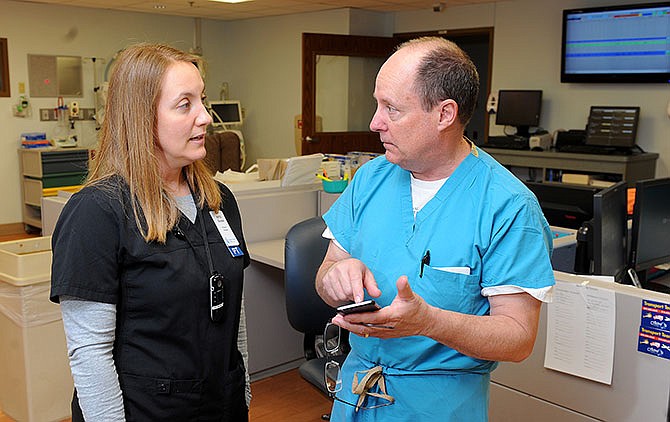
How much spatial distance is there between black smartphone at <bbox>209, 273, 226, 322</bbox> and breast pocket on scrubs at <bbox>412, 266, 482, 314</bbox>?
0.44 meters

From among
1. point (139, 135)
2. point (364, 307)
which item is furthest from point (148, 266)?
point (364, 307)

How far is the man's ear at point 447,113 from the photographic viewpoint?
1305 millimetres

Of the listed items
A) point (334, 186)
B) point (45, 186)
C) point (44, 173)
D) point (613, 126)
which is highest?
point (613, 126)

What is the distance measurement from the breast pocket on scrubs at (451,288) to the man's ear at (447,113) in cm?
29

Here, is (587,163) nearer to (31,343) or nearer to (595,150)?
(595,150)

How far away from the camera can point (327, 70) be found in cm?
714

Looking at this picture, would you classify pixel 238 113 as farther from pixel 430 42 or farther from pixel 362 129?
pixel 430 42

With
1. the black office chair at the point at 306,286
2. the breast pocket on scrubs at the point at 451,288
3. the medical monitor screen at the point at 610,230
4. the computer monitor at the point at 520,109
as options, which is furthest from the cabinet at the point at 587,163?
the breast pocket on scrubs at the point at 451,288

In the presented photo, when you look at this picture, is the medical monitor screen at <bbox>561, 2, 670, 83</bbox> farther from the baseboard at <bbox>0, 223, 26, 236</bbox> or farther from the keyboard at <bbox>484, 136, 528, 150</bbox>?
the baseboard at <bbox>0, 223, 26, 236</bbox>

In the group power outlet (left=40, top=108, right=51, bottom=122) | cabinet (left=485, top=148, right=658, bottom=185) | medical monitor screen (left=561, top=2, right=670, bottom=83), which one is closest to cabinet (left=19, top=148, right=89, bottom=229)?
power outlet (left=40, top=108, right=51, bottom=122)

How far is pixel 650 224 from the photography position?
2.36m

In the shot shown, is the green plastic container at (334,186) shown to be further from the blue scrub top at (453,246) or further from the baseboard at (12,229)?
the baseboard at (12,229)

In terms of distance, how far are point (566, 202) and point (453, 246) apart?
1724 millimetres

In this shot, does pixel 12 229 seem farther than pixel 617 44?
Yes
